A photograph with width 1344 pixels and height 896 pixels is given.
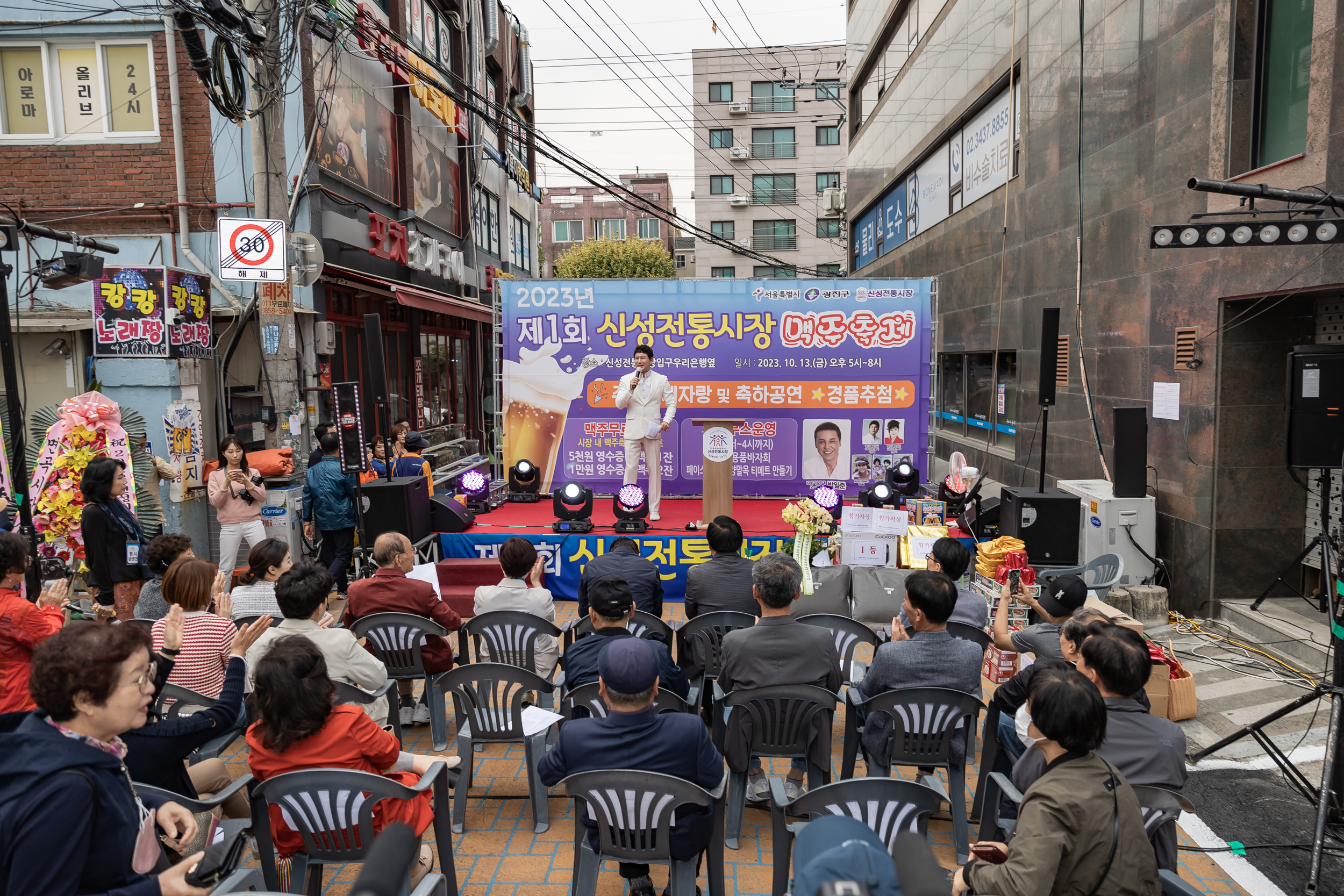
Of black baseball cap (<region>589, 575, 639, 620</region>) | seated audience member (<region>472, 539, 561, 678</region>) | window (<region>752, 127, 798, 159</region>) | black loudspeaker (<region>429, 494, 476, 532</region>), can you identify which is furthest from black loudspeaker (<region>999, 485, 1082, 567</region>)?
window (<region>752, 127, 798, 159</region>)

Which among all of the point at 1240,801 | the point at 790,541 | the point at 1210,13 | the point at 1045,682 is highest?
the point at 1210,13

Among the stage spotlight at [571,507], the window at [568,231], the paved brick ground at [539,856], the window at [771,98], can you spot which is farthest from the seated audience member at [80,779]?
the window at [568,231]

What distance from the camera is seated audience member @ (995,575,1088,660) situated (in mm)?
4105

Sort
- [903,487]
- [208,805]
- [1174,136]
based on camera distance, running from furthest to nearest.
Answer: [903,487] → [1174,136] → [208,805]

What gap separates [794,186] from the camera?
124 feet

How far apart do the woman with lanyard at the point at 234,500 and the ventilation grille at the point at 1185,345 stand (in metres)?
8.49

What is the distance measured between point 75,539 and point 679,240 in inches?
1664

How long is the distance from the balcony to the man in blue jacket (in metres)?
33.7

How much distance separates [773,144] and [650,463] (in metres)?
32.5

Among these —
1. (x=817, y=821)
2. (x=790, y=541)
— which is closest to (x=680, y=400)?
(x=790, y=541)

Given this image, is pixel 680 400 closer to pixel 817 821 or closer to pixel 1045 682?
pixel 1045 682

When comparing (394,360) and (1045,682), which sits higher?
Answer: (394,360)

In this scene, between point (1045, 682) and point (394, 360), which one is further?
point (394, 360)

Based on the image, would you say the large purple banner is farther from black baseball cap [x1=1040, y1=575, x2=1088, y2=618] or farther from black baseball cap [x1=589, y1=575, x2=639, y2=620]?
black baseball cap [x1=589, y1=575, x2=639, y2=620]
